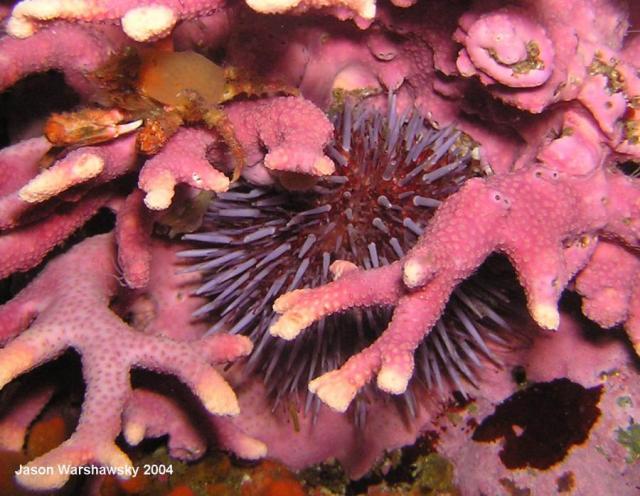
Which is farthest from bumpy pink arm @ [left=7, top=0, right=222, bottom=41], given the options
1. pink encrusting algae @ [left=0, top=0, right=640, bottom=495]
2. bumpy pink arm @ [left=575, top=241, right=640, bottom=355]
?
bumpy pink arm @ [left=575, top=241, right=640, bottom=355]

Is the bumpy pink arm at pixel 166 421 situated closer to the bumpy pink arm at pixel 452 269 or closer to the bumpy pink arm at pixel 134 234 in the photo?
the bumpy pink arm at pixel 134 234

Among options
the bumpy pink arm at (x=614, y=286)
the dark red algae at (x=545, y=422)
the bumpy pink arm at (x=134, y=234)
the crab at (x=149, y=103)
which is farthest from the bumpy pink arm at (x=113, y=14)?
the dark red algae at (x=545, y=422)

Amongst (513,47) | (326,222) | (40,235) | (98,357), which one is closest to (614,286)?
(513,47)

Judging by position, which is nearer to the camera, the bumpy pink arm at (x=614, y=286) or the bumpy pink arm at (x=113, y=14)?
the bumpy pink arm at (x=113, y=14)

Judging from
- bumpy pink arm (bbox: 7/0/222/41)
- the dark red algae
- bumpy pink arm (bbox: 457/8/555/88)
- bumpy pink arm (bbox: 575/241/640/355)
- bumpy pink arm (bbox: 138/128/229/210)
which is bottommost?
the dark red algae

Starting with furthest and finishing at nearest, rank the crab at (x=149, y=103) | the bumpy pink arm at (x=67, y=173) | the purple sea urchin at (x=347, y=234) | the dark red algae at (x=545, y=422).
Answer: the dark red algae at (x=545, y=422)
the purple sea urchin at (x=347, y=234)
the crab at (x=149, y=103)
the bumpy pink arm at (x=67, y=173)

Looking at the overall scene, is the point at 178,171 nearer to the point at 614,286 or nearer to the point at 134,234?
the point at 134,234

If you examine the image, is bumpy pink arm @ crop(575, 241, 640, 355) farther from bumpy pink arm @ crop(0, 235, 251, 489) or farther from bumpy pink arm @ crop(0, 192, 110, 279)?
bumpy pink arm @ crop(0, 192, 110, 279)
